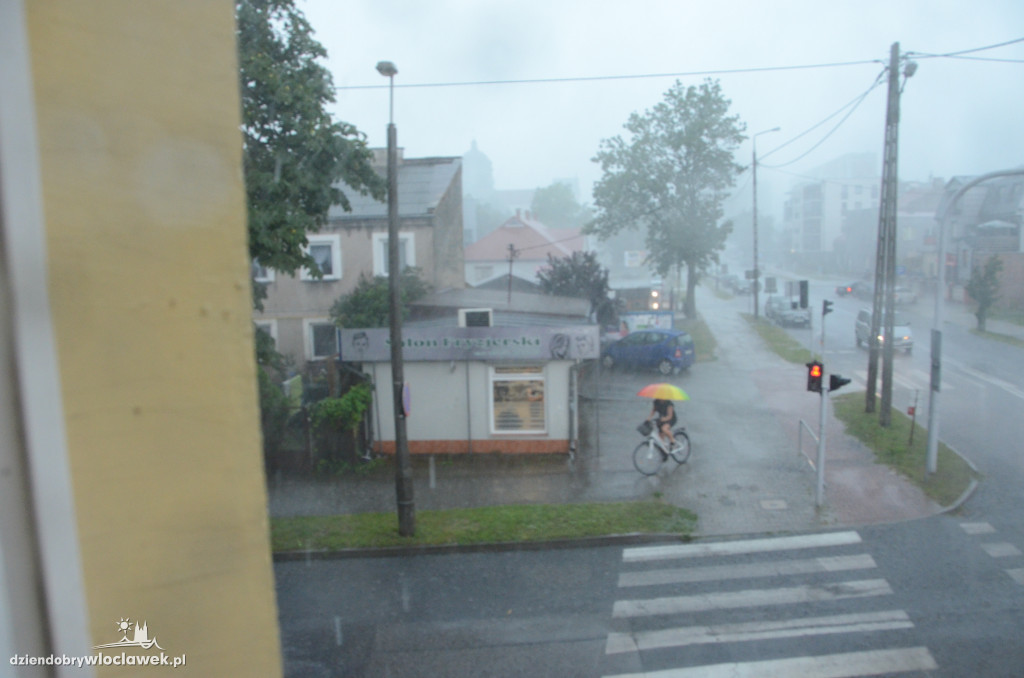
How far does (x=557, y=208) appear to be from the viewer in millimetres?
85375

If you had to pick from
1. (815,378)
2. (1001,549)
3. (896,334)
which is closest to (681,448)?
(815,378)

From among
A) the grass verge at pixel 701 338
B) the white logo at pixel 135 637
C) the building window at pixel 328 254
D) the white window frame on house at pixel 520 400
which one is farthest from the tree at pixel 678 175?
the white logo at pixel 135 637

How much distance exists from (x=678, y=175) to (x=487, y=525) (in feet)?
94.4

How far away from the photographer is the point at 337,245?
22594 millimetres

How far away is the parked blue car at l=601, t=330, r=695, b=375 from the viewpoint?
24.4m

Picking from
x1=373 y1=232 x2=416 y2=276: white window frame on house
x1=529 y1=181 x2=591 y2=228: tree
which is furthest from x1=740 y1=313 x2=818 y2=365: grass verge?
x1=529 y1=181 x2=591 y2=228: tree

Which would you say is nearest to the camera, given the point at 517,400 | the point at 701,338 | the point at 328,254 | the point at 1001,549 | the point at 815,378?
the point at 1001,549

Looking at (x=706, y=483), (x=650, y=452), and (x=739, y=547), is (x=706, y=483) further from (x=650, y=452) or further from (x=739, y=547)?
(x=739, y=547)

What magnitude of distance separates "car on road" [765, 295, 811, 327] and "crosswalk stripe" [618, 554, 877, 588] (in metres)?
27.2

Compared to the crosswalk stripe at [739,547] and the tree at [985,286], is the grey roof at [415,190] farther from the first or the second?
the tree at [985,286]

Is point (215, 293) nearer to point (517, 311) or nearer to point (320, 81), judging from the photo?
point (320, 81)

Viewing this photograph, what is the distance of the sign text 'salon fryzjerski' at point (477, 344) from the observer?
14.0 metres

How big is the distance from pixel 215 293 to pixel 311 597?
8.27m

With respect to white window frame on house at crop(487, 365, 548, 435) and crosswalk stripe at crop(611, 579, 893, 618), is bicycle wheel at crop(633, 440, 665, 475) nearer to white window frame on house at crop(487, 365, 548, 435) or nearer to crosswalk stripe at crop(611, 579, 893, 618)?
white window frame on house at crop(487, 365, 548, 435)
